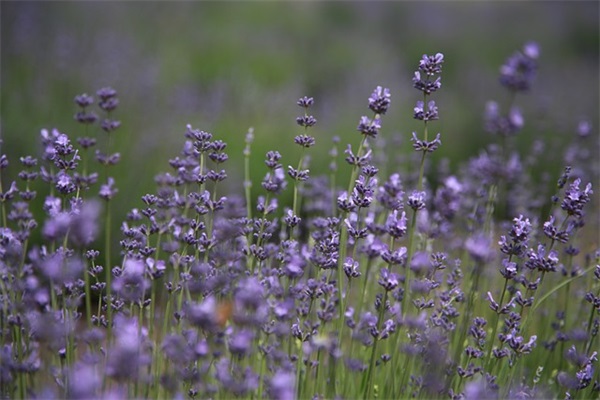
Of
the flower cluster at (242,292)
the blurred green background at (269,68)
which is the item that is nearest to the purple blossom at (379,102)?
the flower cluster at (242,292)

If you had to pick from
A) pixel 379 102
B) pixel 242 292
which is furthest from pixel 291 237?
pixel 242 292

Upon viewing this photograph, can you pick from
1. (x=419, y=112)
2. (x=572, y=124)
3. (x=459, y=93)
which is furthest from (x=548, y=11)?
(x=419, y=112)

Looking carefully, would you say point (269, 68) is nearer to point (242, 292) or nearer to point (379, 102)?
point (379, 102)

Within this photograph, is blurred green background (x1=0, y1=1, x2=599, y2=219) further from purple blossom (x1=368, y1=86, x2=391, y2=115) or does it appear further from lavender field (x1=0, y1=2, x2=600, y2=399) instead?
purple blossom (x1=368, y1=86, x2=391, y2=115)

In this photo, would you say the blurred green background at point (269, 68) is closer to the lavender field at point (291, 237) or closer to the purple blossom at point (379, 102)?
the lavender field at point (291, 237)

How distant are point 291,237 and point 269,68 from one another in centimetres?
841

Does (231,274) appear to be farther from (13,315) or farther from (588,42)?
(588,42)

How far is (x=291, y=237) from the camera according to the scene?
2.24 meters

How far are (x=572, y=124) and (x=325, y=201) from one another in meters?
5.36

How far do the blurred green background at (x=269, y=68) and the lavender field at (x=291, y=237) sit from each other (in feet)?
0.17

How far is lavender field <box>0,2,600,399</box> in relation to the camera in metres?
1.76

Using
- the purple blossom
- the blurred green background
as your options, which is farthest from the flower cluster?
the blurred green background

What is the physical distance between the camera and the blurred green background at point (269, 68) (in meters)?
5.86

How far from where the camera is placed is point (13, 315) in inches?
72.4
